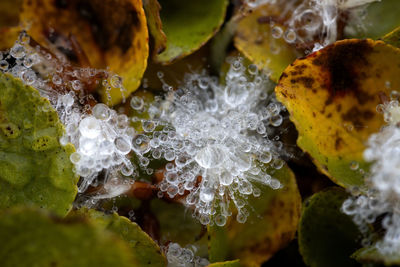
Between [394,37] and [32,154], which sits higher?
[394,37]

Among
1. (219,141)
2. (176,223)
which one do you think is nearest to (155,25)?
(219,141)

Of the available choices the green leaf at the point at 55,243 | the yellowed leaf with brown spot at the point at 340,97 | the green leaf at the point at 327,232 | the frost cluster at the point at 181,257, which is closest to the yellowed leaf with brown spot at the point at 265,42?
the yellowed leaf with brown spot at the point at 340,97

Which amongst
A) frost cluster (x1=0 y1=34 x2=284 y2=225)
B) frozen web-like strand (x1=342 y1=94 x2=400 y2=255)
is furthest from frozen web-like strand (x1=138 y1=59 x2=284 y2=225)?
frozen web-like strand (x1=342 y1=94 x2=400 y2=255)

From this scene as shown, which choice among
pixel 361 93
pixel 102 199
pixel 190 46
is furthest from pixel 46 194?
pixel 361 93

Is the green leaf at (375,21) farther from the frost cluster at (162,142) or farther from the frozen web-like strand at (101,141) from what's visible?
the frozen web-like strand at (101,141)

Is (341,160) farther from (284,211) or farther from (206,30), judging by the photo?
(206,30)

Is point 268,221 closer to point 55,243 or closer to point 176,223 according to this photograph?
point 176,223

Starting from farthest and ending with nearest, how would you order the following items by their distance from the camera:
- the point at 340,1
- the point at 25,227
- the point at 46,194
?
the point at 340,1
the point at 46,194
the point at 25,227

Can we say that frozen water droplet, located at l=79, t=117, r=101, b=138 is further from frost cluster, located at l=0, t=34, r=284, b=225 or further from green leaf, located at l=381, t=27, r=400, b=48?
green leaf, located at l=381, t=27, r=400, b=48
